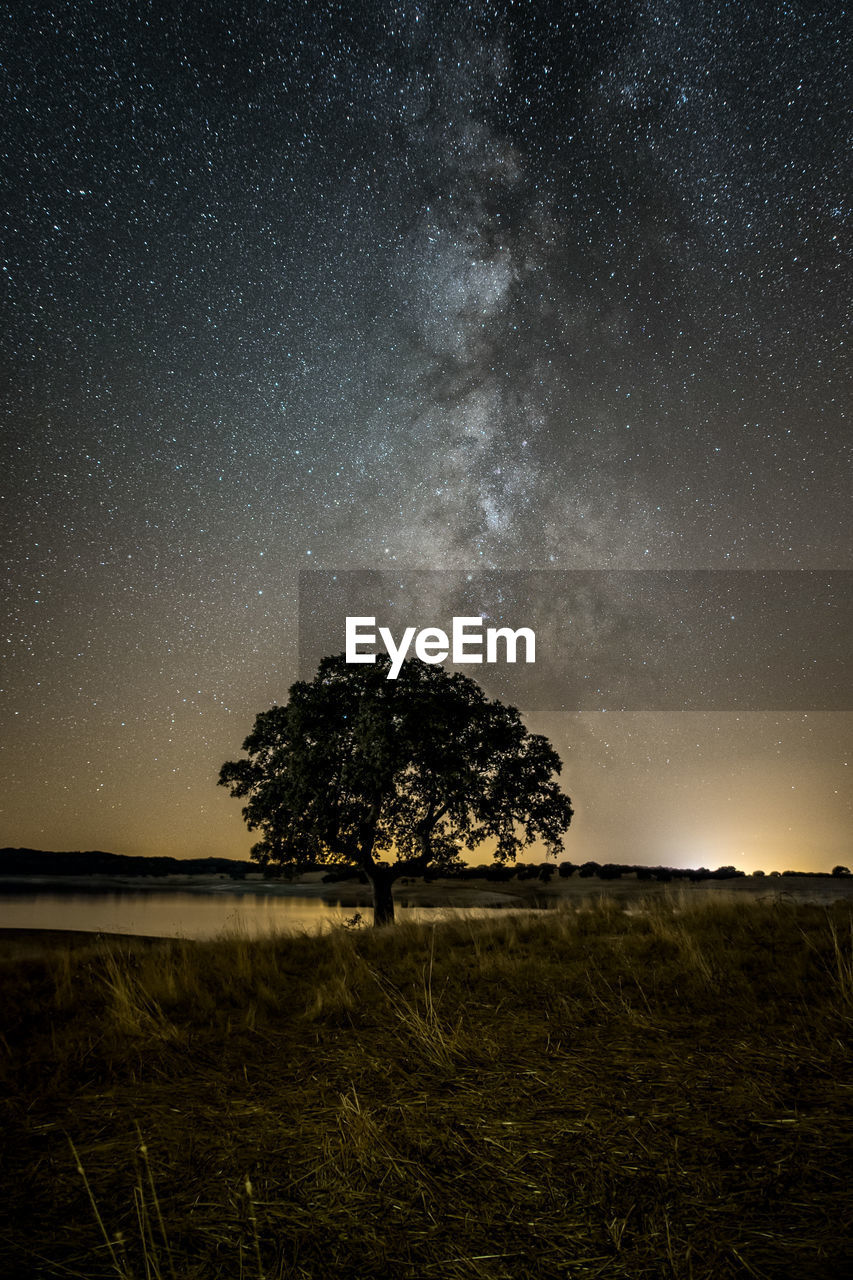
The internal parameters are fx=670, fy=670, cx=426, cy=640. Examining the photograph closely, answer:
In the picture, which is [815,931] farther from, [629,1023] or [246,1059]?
[246,1059]

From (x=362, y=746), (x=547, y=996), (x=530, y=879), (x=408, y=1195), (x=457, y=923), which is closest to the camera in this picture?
(x=408, y=1195)

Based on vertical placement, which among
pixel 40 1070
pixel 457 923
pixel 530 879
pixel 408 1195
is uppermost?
pixel 408 1195

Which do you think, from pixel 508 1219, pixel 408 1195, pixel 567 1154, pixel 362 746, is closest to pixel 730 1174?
pixel 567 1154

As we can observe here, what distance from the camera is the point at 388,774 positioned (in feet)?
57.1

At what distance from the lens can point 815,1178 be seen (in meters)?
2.75

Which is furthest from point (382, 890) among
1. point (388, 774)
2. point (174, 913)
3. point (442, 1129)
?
point (442, 1129)

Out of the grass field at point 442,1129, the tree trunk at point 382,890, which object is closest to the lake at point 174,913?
the tree trunk at point 382,890

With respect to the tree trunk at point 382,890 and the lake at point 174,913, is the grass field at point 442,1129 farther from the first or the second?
the tree trunk at point 382,890

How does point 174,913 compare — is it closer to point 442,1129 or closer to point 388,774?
point 388,774

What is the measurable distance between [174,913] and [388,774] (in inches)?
631

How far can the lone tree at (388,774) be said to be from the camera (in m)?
17.9

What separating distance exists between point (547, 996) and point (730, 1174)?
3480mm

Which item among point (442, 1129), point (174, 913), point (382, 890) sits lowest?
point (174, 913)

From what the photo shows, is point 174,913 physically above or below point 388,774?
below
